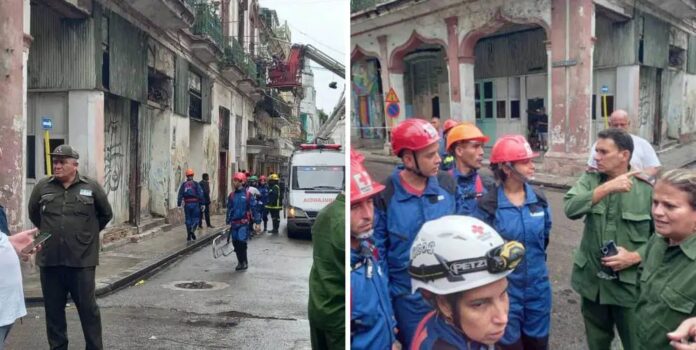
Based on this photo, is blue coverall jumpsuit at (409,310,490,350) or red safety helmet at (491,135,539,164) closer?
blue coverall jumpsuit at (409,310,490,350)

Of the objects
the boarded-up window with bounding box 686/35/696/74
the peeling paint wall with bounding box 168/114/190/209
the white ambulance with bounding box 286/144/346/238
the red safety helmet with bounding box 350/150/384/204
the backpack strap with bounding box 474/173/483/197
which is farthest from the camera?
the peeling paint wall with bounding box 168/114/190/209

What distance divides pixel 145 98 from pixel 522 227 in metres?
1.59

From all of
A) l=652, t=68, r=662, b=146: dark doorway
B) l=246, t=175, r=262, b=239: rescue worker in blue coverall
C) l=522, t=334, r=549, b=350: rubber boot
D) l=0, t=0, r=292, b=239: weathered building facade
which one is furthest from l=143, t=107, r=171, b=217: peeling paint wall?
l=652, t=68, r=662, b=146: dark doorway

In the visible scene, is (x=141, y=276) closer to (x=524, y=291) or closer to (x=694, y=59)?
(x=524, y=291)

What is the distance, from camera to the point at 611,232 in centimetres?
170

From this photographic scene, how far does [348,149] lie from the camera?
46.4 inches

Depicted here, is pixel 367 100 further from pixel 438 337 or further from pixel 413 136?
pixel 438 337

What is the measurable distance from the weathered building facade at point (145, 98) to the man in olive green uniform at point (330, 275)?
1.63 feet

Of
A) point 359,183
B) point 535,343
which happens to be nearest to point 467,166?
point 359,183

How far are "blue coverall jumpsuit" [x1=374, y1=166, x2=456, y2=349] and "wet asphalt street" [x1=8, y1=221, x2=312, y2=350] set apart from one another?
0.79 m

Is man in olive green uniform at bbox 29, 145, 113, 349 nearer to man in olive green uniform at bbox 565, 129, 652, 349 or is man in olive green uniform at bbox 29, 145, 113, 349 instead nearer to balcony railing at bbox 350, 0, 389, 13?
balcony railing at bbox 350, 0, 389, 13

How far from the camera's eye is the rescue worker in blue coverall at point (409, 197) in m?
1.21

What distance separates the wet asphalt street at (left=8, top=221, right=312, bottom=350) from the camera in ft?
6.77

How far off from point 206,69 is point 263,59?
40 cm
